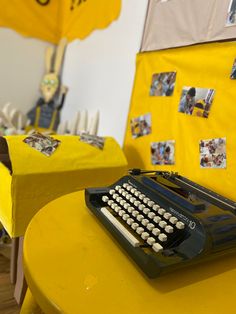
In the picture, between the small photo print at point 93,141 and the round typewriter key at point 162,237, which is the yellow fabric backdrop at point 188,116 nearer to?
the small photo print at point 93,141

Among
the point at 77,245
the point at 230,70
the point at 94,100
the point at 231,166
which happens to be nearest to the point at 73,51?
the point at 94,100

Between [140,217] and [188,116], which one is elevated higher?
[188,116]

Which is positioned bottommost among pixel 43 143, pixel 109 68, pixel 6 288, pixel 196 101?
pixel 6 288

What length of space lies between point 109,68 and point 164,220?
1242mm

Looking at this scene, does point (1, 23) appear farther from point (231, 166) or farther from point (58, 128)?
point (231, 166)

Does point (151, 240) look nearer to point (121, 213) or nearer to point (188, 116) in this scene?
point (121, 213)

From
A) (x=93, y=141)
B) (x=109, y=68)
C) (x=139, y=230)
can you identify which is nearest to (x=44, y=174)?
(x=93, y=141)

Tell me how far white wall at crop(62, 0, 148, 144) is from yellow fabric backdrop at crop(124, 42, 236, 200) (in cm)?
16

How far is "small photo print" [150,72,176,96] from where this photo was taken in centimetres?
112

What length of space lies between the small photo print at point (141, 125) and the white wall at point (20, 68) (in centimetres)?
131

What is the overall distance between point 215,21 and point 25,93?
176 cm

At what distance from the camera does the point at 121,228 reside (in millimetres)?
601

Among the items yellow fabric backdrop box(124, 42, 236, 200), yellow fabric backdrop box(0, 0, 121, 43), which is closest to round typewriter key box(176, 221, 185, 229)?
yellow fabric backdrop box(124, 42, 236, 200)

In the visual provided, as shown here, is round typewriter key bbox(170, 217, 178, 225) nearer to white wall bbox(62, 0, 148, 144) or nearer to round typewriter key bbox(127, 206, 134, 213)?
round typewriter key bbox(127, 206, 134, 213)
